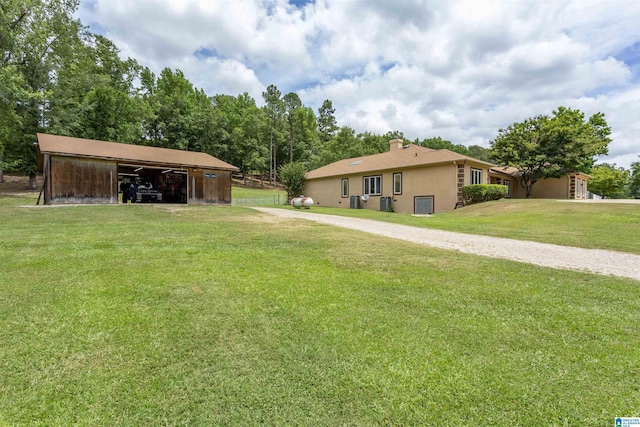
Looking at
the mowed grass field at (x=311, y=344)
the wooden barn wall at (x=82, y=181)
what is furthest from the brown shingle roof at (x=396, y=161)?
the mowed grass field at (x=311, y=344)

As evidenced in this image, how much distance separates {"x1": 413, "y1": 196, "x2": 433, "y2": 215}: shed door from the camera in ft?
67.9

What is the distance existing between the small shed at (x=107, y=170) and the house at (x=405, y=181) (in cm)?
907

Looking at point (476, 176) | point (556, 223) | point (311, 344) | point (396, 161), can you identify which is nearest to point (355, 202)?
point (396, 161)

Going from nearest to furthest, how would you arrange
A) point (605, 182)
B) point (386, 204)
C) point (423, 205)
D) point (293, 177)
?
point (423, 205), point (386, 204), point (293, 177), point (605, 182)

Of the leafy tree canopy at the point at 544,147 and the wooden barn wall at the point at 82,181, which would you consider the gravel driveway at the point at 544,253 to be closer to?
the wooden barn wall at the point at 82,181

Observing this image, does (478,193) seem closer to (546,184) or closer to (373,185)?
(373,185)

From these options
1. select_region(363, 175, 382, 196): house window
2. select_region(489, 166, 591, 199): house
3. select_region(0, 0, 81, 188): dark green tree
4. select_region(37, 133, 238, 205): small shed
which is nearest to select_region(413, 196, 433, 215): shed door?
select_region(363, 175, 382, 196): house window

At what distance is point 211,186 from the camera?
21156mm

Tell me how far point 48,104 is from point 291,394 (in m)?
35.7

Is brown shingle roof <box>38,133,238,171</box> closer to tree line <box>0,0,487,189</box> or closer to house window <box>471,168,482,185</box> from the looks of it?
tree line <box>0,0,487,189</box>

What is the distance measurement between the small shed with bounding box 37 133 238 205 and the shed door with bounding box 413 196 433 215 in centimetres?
1269

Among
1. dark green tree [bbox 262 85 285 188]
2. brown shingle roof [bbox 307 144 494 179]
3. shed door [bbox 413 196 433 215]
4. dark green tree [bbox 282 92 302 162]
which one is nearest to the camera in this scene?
brown shingle roof [bbox 307 144 494 179]

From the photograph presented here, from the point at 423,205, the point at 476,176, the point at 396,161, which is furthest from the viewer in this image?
the point at 396,161

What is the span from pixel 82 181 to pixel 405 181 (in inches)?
757
